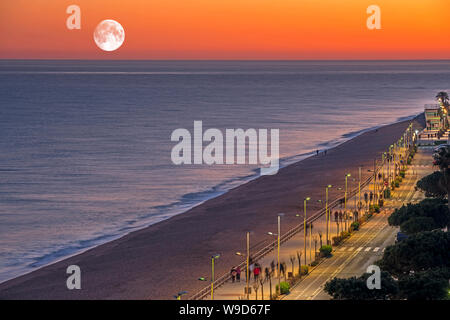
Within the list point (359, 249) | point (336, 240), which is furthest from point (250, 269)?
point (336, 240)

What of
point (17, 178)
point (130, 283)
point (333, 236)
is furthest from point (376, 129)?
point (130, 283)

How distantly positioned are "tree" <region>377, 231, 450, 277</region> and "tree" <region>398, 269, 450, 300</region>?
2.45 meters

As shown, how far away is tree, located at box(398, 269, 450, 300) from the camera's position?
44156mm

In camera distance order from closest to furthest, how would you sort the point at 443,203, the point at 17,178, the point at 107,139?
the point at 443,203 → the point at 17,178 → the point at 107,139

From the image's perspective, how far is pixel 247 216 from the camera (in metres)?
82.6

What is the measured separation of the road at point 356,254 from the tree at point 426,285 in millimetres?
6289

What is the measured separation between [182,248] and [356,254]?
16.0 m

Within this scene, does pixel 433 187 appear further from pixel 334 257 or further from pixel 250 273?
pixel 250 273

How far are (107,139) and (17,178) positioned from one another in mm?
47196

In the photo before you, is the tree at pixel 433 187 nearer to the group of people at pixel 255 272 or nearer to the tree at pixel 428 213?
the tree at pixel 428 213

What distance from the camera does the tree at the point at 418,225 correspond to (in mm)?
61344

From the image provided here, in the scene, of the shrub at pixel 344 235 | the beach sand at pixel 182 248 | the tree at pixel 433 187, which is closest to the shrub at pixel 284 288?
the beach sand at pixel 182 248

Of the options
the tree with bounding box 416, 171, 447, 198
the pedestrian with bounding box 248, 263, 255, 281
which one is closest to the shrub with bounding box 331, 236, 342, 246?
the pedestrian with bounding box 248, 263, 255, 281
